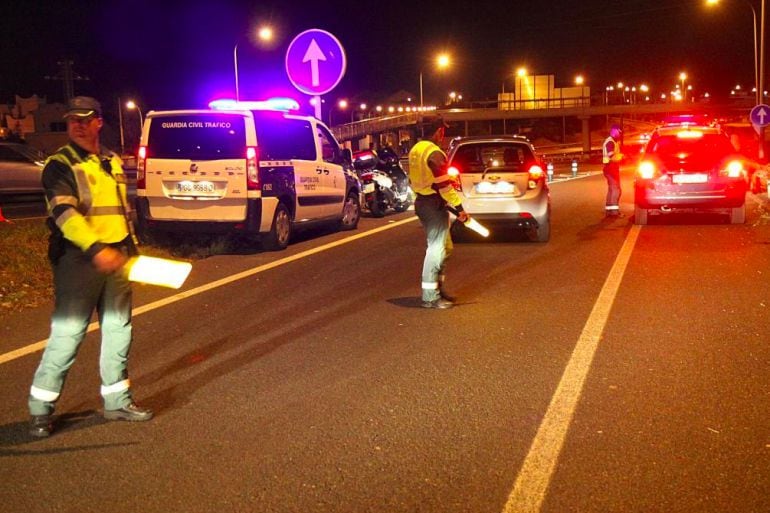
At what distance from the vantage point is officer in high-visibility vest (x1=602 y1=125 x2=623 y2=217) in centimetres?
1617

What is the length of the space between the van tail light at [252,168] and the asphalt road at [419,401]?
88.3 inches

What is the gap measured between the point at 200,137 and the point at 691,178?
818cm

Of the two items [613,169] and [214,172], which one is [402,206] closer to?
[613,169]

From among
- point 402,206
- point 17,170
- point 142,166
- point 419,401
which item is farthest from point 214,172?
point 17,170

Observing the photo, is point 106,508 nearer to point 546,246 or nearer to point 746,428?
point 746,428

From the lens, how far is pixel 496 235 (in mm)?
13992

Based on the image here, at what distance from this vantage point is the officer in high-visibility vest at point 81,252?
15.4 feet

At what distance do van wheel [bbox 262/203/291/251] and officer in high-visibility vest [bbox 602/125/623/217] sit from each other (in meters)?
6.72

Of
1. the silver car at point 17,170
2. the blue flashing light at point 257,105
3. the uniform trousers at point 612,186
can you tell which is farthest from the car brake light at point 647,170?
the silver car at point 17,170

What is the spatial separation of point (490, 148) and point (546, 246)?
5.76 ft

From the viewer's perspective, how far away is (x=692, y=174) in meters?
14.3

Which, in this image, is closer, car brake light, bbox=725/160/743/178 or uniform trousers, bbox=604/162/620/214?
car brake light, bbox=725/160/743/178

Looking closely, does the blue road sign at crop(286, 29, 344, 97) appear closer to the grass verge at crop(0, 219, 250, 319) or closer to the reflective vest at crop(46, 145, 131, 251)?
the grass verge at crop(0, 219, 250, 319)

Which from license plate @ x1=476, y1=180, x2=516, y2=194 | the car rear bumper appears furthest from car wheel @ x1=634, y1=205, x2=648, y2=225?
license plate @ x1=476, y1=180, x2=516, y2=194
